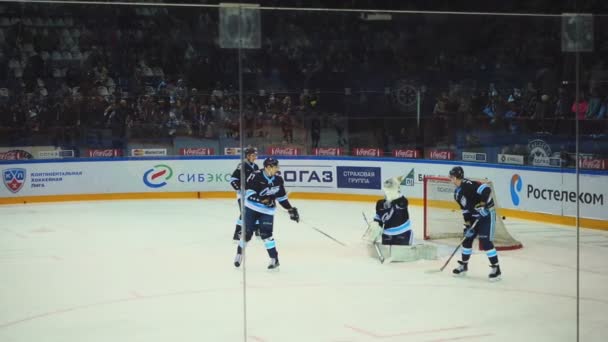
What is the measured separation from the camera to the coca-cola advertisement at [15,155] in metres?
14.3

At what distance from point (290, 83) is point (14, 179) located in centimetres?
623

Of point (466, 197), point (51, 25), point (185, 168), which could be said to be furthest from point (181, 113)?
point (466, 197)

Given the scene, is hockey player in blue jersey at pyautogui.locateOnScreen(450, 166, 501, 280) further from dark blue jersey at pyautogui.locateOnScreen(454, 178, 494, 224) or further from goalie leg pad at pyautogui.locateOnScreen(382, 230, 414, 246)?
goalie leg pad at pyautogui.locateOnScreen(382, 230, 414, 246)

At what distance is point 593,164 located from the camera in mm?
10344

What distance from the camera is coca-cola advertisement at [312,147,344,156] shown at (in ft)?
47.3

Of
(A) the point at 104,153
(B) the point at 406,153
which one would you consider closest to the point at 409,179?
(B) the point at 406,153

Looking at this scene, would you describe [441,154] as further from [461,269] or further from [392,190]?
[461,269]

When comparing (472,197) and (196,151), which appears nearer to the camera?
(472,197)

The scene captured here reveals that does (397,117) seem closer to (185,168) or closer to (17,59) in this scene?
(185,168)

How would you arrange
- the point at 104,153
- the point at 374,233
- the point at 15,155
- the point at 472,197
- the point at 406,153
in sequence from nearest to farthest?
the point at 472,197
the point at 374,233
the point at 15,155
the point at 406,153
the point at 104,153

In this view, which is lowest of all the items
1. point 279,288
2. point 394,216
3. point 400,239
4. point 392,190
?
point 279,288

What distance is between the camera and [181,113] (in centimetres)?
1250

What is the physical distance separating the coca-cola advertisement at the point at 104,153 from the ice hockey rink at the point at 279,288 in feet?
6.49

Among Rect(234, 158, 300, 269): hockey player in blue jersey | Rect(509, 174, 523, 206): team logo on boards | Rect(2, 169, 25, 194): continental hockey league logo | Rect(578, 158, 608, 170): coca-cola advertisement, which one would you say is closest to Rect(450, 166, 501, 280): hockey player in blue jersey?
Rect(578, 158, 608, 170): coca-cola advertisement
